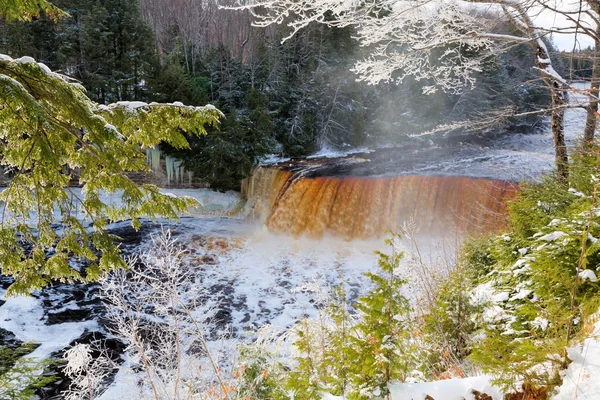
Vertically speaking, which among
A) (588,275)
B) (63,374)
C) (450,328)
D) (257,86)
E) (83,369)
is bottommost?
(63,374)

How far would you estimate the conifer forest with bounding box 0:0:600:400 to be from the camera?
2.36 m

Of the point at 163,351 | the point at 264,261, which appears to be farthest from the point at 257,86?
the point at 163,351

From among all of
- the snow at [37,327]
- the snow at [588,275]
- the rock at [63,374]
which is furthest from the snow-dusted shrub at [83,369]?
the snow at [588,275]

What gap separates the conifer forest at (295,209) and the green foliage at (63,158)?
0.07 feet

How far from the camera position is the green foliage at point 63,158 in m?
2.54

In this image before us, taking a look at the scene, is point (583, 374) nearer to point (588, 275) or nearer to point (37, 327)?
point (588, 275)

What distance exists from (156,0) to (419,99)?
62.0ft

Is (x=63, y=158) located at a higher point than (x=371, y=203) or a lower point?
higher

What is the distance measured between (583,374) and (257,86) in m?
18.1

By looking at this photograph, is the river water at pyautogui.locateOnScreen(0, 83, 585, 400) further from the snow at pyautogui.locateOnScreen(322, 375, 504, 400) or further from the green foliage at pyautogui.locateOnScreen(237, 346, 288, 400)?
the snow at pyautogui.locateOnScreen(322, 375, 504, 400)

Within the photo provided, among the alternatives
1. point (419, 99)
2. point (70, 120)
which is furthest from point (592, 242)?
point (419, 99)

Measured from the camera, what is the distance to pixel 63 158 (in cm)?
317

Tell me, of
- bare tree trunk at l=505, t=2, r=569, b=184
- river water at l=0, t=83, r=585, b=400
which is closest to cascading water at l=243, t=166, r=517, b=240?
river water at l=0, t=83, r=585, b=400

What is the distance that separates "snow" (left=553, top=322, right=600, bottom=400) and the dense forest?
12.9m
